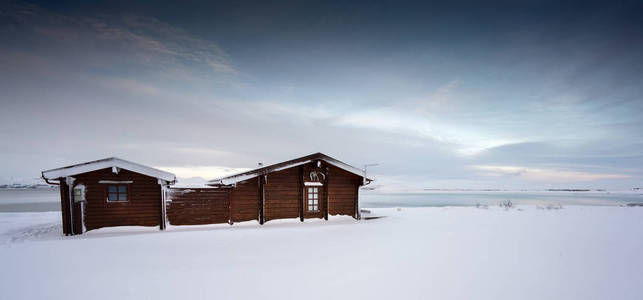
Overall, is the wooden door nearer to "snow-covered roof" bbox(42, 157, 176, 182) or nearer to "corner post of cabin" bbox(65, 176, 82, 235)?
"snow-covered roof" bbox(42, 157, 176, 182)

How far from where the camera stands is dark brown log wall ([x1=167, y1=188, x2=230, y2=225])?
13.5 m

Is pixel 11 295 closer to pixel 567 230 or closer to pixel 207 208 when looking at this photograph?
pixel 207 208

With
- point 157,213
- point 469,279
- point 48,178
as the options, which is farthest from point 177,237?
point 469,279

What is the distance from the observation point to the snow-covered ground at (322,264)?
5.71m

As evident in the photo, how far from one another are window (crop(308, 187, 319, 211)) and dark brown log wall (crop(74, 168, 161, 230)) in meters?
7.86

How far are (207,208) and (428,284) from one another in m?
11.6

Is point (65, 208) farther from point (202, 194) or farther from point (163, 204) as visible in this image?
point (202, 194)

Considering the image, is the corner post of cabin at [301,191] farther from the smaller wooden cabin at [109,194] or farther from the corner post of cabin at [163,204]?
the corner post of cabin at [163,204]

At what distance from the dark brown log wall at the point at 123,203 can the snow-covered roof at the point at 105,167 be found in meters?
0.38

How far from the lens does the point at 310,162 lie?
16.1m

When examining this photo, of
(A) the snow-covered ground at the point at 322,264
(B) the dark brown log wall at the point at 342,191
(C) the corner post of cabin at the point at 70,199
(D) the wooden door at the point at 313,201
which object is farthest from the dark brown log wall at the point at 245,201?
(C) the corner post of cabin at the point at 70,199

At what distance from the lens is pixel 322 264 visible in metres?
7.41

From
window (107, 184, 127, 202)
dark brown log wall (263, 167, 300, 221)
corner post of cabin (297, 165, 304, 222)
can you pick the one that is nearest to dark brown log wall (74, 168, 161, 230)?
window (107, 184, 127, 202)

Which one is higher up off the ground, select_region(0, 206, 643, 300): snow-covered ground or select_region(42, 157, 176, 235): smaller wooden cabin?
select_region(42, 157, 176, 235): smaller wooden cabin
